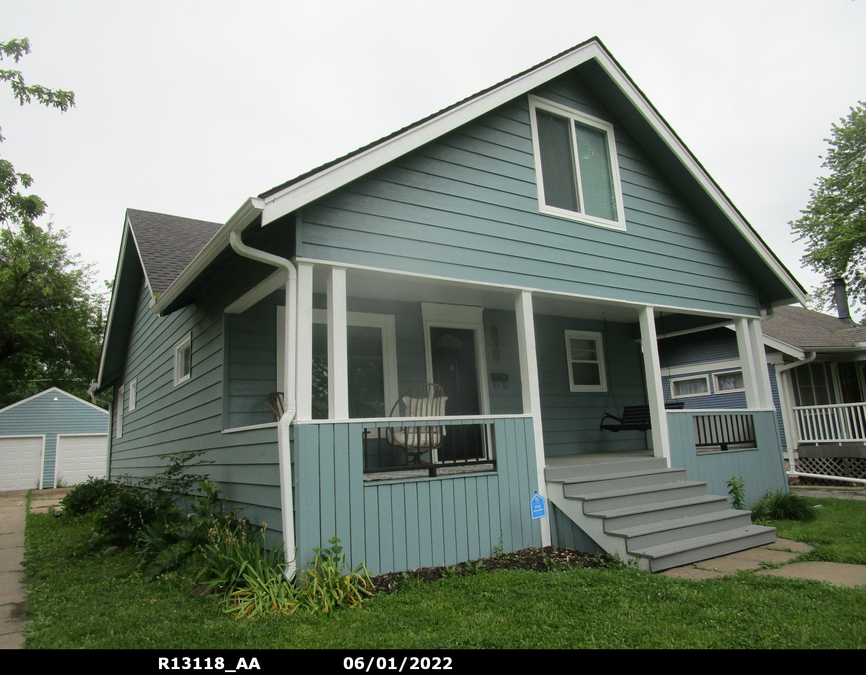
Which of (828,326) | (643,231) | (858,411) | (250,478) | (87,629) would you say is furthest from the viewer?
(828,326)

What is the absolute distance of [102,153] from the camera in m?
18.9

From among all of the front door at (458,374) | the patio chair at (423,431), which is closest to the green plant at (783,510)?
the front door at (458,374)

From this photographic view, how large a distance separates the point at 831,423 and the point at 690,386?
3.12m

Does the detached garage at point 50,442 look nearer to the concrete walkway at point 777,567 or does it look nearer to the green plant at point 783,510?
the green plant at point 783,510

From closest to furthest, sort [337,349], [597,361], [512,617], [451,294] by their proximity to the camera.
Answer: [512,617], [337,349], [451,294], [597,361]

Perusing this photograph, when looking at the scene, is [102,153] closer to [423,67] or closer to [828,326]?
[423,67]

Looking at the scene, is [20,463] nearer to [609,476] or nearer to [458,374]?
[458,374]

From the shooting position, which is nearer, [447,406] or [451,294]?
[451,294]

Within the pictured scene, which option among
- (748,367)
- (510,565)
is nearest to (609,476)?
(510,565)

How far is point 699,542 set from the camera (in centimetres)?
503

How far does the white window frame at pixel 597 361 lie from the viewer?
8.91 m

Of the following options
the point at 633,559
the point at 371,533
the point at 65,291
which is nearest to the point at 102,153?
the point at 65,291

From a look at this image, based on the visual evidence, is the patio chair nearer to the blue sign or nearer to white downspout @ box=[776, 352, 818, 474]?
the blue sign
